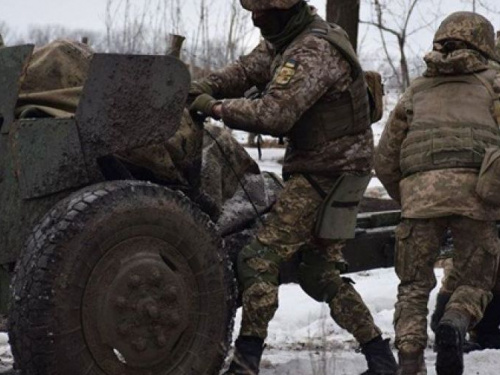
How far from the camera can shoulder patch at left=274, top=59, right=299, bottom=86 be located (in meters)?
4.38

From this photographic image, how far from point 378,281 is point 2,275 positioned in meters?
3.64

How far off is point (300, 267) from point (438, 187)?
0.77 meters

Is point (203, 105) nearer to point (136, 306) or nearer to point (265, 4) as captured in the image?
point (265, 4)

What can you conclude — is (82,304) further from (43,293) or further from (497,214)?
(497,214)

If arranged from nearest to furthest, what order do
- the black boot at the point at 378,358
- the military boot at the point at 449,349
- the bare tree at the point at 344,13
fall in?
the military boot at the point at 449,349
the black boot at the point at 378,358
the bare tree at the point at 344,13

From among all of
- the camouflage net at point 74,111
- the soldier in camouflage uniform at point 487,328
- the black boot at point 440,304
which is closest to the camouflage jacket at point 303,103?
the camouflage net at point 74,111

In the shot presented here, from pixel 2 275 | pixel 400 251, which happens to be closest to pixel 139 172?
pixel 2 275

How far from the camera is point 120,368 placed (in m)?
3.92

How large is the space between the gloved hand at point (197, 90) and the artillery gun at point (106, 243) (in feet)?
1.70

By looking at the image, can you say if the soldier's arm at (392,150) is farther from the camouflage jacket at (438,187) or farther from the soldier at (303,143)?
the soldier at (303,143)

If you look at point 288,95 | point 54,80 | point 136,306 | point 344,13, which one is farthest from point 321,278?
point 344,13

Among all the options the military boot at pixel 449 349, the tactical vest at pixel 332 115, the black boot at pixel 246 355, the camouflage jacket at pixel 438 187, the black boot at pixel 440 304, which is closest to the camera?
the military boot at pixel 449 349

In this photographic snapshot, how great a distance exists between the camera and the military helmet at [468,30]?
4855 mm

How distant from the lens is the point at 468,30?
485 centimetres
